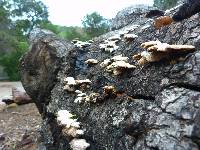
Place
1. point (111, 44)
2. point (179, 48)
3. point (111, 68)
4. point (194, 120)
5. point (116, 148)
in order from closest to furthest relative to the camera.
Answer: point (194, 120) < point (179, 48) < point (116, 148) < point (111, 68) < point (111, 44)

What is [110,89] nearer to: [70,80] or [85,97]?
[85,97]

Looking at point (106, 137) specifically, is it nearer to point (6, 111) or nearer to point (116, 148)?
point (116, 148)

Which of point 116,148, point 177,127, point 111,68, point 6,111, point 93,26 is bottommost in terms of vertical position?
point 6,111

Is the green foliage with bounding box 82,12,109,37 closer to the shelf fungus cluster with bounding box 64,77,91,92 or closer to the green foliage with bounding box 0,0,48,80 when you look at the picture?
the green foliage with bounding box 0,0,48,80

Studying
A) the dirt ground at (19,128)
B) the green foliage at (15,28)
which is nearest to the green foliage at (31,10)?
the green foliage at (15,28)

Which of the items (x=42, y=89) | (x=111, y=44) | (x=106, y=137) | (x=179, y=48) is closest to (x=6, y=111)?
(x=42, y=89)

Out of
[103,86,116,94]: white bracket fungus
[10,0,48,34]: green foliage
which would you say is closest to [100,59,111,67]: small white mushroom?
[103,86,116,94]: white bracket fungus

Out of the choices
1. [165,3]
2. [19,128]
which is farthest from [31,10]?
[19,128]
